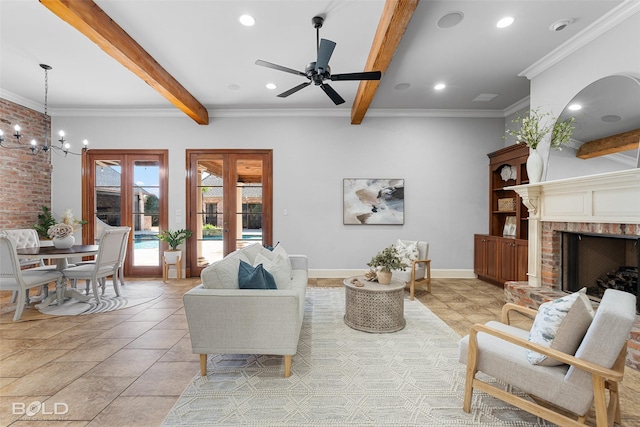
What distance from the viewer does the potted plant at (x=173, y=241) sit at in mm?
5055

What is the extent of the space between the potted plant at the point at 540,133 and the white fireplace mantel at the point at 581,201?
0.23 m

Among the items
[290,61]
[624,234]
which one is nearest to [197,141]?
[290,61]

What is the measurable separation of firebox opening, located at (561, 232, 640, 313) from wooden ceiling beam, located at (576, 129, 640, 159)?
2.74 ft

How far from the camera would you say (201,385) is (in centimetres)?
204

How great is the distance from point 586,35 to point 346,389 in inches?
168

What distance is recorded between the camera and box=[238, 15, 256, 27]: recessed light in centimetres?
284

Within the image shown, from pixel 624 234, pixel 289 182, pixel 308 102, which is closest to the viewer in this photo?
pixel 624 234

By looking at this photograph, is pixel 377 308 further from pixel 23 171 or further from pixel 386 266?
pixel 23 171

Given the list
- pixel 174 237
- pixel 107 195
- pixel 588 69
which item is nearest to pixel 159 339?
pixel 174 237

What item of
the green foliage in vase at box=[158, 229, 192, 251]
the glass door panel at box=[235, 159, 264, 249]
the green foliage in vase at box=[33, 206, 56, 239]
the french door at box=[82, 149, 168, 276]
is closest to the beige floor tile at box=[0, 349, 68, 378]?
the green foliage in vase at box=[158, 229, 192, 251]

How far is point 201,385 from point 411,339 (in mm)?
1903

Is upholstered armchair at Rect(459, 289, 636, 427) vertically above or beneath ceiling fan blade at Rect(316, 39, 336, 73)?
beneath

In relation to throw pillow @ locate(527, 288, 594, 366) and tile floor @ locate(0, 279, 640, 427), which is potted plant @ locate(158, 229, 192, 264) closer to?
tile floor @ locate(0, 279, 640, 427)

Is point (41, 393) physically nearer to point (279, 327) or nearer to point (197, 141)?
point (279, 327)
